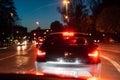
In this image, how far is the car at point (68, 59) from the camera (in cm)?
1226

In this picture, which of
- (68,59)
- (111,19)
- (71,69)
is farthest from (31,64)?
(111,19)

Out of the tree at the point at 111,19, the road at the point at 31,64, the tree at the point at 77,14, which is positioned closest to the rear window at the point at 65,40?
the road at the point at 31,64

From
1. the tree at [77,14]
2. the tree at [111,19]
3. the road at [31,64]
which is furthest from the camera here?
the tree at [77,14]

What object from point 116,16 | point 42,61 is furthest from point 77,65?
point 116,16

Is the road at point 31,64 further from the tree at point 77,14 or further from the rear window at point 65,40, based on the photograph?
the tree at point 77,14

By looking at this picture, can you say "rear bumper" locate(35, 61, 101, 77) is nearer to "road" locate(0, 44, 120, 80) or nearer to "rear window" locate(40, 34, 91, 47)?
"rear window" locate(40, 34, 91, 47)

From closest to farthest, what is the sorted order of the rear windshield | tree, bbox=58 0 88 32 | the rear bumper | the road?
the rear bumper, the rear windshield, the road, tree, bbox=58 0 88 32

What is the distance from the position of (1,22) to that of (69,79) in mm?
108428

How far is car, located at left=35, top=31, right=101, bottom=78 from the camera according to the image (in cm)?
1226

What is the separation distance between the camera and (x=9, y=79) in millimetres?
4148

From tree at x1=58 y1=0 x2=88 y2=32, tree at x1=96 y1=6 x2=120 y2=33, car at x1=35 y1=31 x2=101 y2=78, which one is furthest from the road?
tree at x1=58 y1=0 x2=88 y2=32

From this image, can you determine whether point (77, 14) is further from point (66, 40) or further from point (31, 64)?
point (66, 40)

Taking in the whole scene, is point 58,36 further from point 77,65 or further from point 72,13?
point 72,13

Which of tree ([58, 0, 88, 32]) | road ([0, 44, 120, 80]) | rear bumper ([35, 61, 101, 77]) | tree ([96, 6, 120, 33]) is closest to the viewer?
rear bumper ([35, 61, 101, 77])
